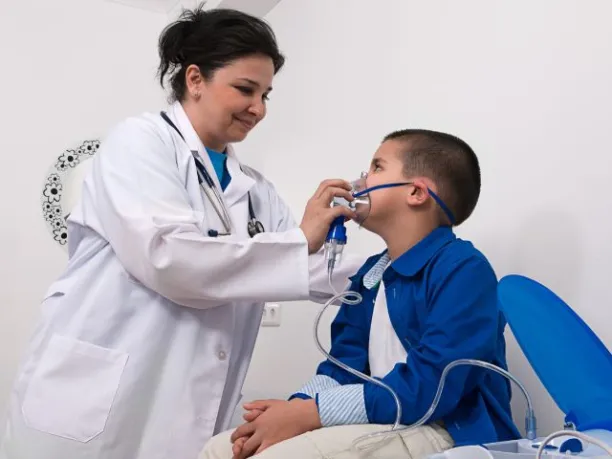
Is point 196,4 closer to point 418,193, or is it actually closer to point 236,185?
point 236,185

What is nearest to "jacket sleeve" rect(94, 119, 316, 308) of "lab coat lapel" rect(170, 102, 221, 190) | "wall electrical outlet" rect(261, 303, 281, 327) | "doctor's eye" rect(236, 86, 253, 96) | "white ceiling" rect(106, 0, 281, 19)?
"lab coat lapel" rect(170, 102, 221, 190)

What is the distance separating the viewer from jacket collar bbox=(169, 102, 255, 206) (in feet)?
5.22

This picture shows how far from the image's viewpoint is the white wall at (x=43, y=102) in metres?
2.84

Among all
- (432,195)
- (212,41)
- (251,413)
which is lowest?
(251,413)

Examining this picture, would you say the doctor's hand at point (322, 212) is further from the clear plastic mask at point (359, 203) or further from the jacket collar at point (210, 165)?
the jacket collar at point (210, 165)

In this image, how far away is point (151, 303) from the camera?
1.40 meters

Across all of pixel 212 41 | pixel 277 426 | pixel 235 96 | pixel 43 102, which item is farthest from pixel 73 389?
pixel 43 102

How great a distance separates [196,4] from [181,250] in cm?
211

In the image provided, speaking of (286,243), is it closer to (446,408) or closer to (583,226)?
(446,408)

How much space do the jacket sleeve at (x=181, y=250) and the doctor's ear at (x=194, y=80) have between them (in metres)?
0.34

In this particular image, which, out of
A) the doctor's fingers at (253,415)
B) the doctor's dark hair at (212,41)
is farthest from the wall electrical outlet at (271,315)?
the doctor's fingers at (253,415)

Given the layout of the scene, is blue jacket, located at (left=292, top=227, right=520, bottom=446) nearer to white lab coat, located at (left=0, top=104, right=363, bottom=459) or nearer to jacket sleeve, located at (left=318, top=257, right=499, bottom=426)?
jacket sleeve, located at (left=318, top=257, right=499, bottom=426)

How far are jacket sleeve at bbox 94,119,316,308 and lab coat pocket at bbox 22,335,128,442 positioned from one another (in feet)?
0.62

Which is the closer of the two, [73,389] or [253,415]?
[253,415]
